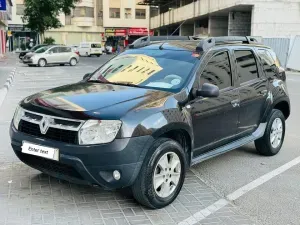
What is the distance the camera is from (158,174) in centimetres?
404

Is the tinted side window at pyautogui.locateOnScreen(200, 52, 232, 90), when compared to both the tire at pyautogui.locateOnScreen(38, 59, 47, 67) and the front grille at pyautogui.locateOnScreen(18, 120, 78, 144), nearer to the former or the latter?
the front grille at pyautogui.locateOnScreen(18, 120, 78, 144)

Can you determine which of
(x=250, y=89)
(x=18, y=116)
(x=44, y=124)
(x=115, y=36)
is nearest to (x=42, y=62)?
(x=250, y=89)

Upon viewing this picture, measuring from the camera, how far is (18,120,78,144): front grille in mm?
3705

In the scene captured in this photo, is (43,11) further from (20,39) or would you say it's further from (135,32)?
(135,32)

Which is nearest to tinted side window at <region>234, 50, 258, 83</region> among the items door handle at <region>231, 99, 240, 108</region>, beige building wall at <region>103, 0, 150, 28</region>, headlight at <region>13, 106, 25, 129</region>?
door handle at <region>231, 99, 240, 108</region>

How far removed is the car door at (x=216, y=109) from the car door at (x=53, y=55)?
999 inches

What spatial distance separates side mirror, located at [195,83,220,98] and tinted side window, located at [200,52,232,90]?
24cm

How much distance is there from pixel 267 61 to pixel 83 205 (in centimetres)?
360

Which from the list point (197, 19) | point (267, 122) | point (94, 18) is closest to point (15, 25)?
point (94, 18)

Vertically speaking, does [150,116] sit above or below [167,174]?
above

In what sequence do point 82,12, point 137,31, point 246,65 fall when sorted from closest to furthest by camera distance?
point 246,65, point 82,12, point 137,31

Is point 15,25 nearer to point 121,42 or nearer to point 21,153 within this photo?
point 121,42

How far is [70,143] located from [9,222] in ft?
3.02

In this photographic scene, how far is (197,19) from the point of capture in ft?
139
